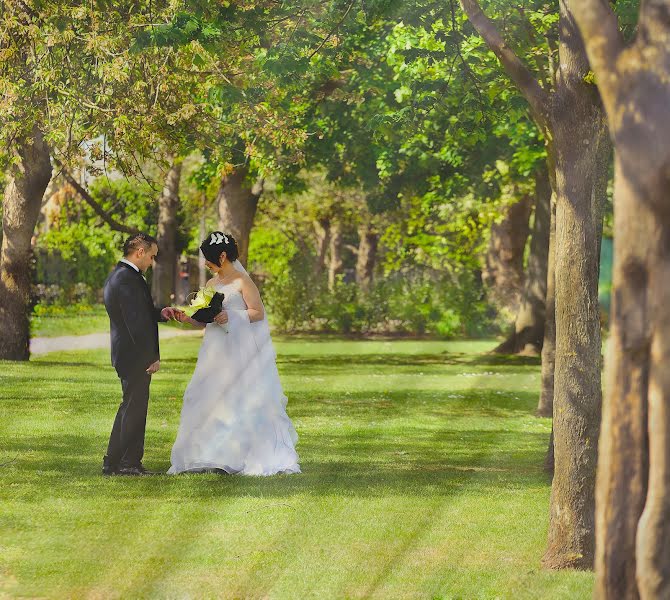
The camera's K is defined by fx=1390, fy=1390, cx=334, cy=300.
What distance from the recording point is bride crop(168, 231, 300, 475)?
456 inches

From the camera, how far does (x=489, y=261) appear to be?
41.1 m

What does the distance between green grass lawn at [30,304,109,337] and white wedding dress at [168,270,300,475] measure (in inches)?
787

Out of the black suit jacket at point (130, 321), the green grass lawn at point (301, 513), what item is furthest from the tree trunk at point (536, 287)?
the black suit jacket at point (130, 321)

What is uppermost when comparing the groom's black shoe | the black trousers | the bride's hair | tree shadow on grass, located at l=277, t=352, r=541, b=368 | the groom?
the bride's hair

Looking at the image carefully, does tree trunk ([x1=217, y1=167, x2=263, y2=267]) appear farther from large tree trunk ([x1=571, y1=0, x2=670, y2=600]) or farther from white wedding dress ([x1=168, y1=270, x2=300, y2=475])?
large tree trunk ([x1=571, y1=0, x2=670, y2=600])

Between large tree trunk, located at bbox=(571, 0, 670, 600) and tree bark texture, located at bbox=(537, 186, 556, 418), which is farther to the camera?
tree bark texture, located at bbox=(537, 186, 556, 418)

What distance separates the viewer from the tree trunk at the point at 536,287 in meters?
28.4

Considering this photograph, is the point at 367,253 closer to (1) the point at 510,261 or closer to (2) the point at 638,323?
(1) the point at 510,261

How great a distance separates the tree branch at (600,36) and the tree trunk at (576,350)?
2.30 metres

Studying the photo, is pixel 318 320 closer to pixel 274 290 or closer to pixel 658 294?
pixel 274 290

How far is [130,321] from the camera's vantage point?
35.6 feet

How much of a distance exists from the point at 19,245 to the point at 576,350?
52.1 ft

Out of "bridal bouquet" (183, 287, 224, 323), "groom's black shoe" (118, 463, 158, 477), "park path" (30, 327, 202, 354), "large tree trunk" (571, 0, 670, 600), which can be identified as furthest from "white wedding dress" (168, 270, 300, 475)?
"park path" (30, 327, 202, 354)

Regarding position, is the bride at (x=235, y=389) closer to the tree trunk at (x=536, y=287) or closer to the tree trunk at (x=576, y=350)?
the tree trunk at (x=576, y=350)
